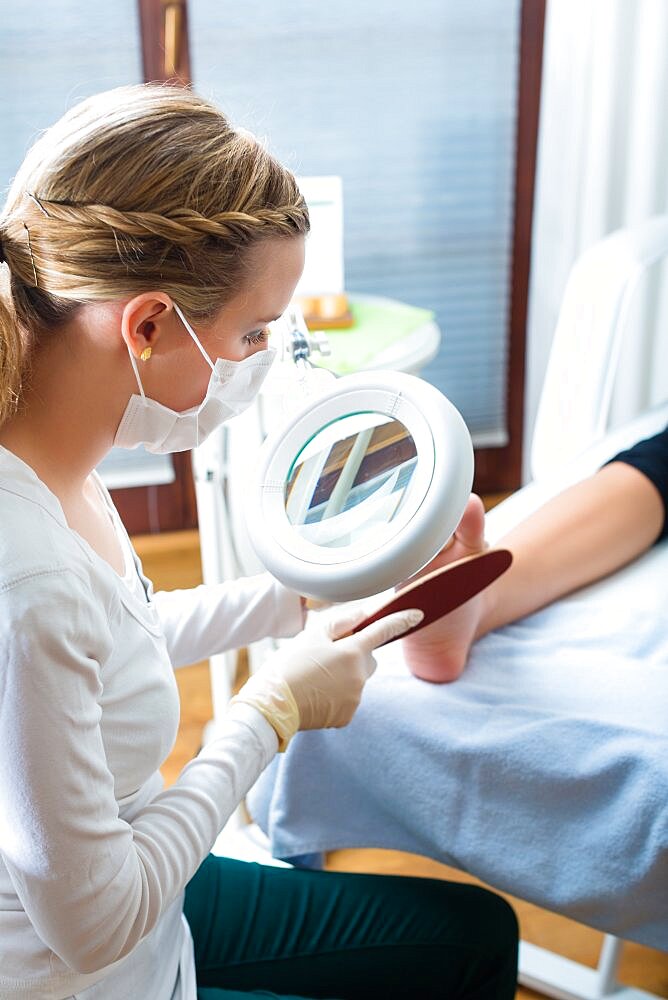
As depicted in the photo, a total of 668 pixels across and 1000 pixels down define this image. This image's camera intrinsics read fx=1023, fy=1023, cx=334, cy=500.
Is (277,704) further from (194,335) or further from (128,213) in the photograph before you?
(128,213)

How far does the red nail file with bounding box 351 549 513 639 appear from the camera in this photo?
3.22ft

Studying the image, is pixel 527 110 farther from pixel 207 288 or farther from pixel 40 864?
pixel 40 864

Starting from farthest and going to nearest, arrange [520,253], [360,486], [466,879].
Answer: [520,253]
[466,879]
[360,486]

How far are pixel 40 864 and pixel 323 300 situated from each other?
54.0 inches

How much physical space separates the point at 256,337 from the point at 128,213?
175 mm

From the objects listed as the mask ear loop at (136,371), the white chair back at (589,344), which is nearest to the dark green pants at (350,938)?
the mask ear loop at (136,371)

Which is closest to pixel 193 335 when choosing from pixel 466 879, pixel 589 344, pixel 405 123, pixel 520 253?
pixel 589 344

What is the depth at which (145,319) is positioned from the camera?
781mm

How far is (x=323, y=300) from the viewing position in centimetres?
192

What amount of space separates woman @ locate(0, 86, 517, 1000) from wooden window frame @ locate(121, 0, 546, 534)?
1.68 meters

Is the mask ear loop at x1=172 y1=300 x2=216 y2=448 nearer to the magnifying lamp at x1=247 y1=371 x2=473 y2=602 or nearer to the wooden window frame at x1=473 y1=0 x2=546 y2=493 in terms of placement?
the magnifying lamp at x1=247 y1=371 x2=473 y2=602

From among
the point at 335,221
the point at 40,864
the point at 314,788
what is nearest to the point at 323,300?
the point at 335,221

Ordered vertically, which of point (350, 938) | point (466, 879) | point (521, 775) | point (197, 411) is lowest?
point (466, 879)

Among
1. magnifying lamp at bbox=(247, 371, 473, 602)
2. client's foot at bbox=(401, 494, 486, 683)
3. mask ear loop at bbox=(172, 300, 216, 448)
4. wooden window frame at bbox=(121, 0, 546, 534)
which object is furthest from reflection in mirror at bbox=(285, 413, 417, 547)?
wooden window frame at bbox=(121, 0, 546, 534)
